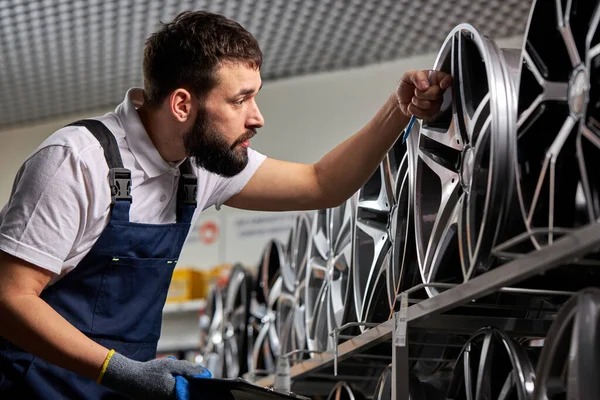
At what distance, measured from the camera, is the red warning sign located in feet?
19.0

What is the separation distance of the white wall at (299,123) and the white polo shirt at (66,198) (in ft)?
10.00

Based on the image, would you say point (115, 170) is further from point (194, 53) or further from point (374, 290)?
point (374, 290)

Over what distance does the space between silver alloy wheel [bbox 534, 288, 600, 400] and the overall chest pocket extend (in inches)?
39.5

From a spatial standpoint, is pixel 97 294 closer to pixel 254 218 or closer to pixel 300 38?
pixel 300 38

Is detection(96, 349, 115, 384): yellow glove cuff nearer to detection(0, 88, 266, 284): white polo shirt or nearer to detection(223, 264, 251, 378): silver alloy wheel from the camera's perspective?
detection(0, 88, 266, 284): white polo shirt

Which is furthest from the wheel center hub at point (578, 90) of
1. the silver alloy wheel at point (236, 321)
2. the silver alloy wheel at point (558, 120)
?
the silver alloy wheel at point (236, 321)

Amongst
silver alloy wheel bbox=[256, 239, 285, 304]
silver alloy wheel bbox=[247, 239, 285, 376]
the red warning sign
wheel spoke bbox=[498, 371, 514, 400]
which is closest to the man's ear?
wheel spoke bbox=[498, 371, 514, 400]

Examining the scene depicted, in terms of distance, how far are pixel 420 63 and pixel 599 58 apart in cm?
377

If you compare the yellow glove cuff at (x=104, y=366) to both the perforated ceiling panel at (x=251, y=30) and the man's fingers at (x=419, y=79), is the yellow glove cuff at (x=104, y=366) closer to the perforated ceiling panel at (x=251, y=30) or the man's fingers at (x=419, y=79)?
the man's fingers at (x=419, y=79)

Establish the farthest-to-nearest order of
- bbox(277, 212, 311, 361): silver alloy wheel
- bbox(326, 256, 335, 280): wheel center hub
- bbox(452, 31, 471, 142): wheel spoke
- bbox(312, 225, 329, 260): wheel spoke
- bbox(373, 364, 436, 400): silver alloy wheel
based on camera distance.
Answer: bbox(277, 212, 311, 361): silver alloy wheel, bbox(312, 225, 329, 260): wheel spoke, bbox(326, 256, 335, 280): wheel center hub, bbox(373, 364, 436, 400): silver alloy wheel, bbox(452, 31, 471, 142): wheel spoke

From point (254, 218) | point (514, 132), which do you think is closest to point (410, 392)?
point (514, 132)

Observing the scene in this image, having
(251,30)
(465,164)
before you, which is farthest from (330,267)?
(251,30)

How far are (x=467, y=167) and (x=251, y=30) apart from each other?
3.40m

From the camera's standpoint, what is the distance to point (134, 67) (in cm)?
529
